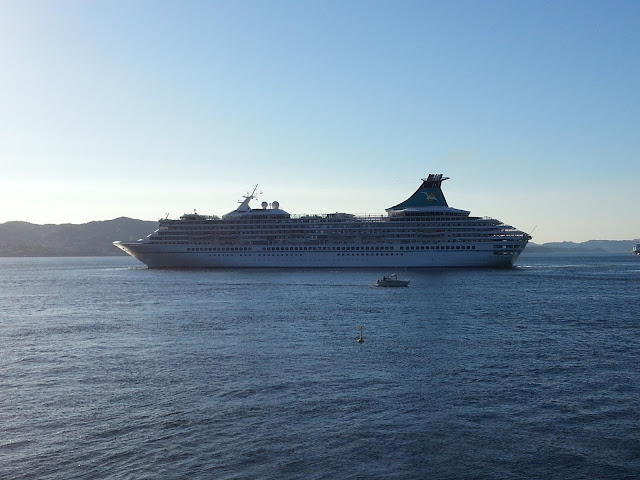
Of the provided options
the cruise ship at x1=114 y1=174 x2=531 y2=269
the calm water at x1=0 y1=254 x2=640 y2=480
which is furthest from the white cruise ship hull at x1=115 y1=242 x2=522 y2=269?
the calm water at x1=0 y1=254 x2=640 y2=480

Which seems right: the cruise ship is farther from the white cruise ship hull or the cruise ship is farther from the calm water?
the calm water

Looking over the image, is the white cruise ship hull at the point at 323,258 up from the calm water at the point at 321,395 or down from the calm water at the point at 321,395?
up

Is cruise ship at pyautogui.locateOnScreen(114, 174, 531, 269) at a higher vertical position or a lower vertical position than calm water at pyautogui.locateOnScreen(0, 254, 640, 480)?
higher

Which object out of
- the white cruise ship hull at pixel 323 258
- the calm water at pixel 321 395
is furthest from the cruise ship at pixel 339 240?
the calm water at pixel 321 395

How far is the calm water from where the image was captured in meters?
19.9

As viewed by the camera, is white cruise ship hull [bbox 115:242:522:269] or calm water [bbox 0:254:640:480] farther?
white cruise ship hull [bbox 115:242:522:269]

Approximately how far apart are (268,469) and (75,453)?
23.9 ft

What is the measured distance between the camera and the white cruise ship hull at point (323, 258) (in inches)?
4646

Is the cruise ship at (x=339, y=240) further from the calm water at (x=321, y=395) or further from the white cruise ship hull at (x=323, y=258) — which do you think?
the calm water at (x=321, y=395)

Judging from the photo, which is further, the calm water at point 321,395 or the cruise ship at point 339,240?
the cruise ship at point 339,240

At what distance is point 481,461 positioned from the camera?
784 inches

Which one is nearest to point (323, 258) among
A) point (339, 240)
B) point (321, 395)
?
point (339, 240)

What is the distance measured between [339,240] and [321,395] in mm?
96534

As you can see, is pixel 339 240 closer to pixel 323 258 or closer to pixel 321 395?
pixel 323 258
